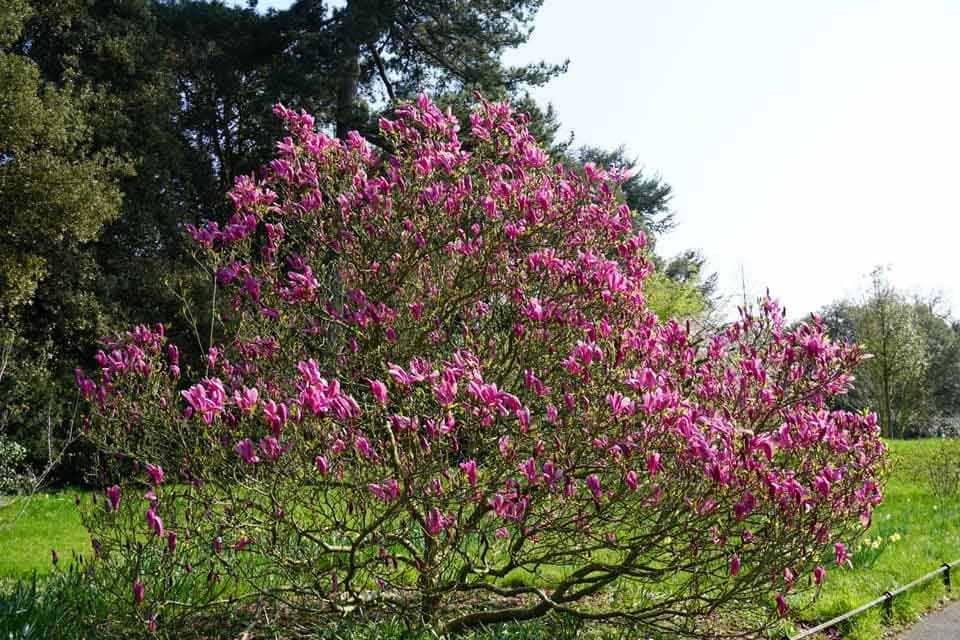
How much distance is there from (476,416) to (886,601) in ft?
13.0

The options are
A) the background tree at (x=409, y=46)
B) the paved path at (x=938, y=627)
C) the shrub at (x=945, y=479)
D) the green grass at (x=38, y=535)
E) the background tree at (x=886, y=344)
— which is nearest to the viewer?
the paved path at (x=938, y=627)

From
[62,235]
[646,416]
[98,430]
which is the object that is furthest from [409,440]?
[62,235]

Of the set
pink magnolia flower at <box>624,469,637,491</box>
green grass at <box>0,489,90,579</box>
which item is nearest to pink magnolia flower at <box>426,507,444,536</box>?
pink magnolia flower at <box>624,469,637,491</box>

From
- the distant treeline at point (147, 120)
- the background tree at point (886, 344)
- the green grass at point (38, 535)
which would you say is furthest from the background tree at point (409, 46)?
the background tree at point (886, 344)

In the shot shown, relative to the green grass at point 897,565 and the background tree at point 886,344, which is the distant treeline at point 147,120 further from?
the background tree at point 886,344

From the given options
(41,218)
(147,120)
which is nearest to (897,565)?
(41,218)

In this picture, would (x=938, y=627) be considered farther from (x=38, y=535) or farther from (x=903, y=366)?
(x=903, y=366)

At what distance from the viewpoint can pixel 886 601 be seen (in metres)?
5.26

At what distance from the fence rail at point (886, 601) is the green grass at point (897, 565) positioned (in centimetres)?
5

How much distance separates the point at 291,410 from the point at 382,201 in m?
1.73

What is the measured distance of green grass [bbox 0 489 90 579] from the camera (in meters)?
7.12

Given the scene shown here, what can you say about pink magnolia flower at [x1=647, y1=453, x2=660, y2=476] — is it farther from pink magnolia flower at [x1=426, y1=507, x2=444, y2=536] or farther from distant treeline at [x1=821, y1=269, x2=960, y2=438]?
distant treeline at [x1=821, y1=269, x2=960, y2=438]

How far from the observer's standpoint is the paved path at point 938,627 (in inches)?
198

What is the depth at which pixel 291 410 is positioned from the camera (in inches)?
136
